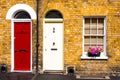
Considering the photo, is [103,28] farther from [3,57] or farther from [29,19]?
[3,57]

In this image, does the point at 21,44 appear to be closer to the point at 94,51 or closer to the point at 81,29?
the point at 81,29

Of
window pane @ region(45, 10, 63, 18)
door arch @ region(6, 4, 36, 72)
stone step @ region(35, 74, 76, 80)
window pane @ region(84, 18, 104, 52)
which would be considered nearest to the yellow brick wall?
window pane @ region(45, 10, 63, 18)

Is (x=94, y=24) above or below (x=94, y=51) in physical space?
above

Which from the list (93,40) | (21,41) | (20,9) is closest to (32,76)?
(21,41)

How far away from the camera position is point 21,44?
15.8 meters

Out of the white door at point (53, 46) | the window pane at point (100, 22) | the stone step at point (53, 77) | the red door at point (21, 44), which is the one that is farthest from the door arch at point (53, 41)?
the window pane at point (100, 22)

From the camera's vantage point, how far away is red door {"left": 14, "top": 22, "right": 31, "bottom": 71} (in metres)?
15.8

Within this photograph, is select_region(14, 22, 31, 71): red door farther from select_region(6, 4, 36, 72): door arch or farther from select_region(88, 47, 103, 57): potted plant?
select_region(88, 47, 103, 57): potted plant

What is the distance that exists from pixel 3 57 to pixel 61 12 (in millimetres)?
3623

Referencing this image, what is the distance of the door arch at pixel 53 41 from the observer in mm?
15562

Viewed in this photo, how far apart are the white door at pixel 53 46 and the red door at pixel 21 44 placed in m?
0.85

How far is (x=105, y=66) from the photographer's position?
1527 centimetres

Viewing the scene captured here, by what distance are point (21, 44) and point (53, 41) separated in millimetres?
1613

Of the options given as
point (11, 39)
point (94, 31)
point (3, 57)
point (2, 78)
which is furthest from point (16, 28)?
point (94, 31)
